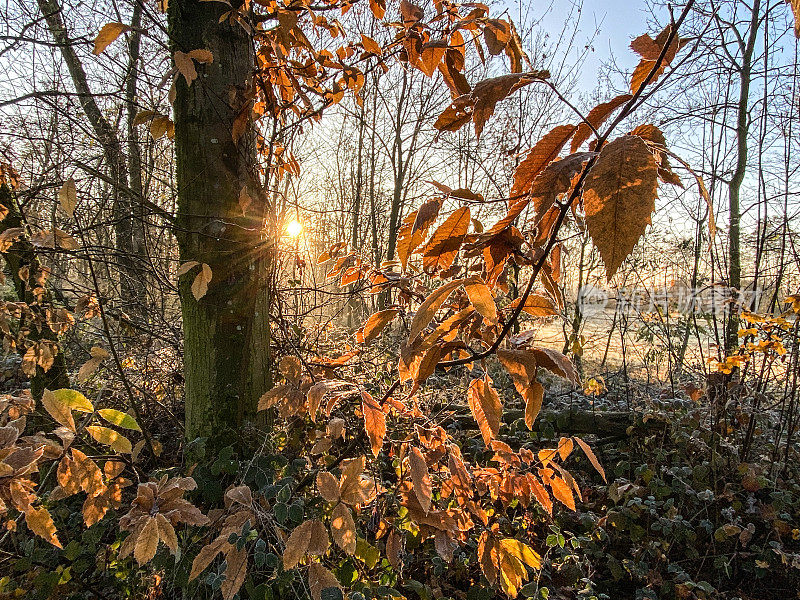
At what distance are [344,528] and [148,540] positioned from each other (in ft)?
1.50

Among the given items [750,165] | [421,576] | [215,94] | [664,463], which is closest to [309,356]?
[421,576]

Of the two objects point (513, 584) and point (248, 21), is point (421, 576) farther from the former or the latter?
point (248, 21)

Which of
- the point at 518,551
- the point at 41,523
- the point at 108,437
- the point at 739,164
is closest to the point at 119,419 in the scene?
the point at 108,437

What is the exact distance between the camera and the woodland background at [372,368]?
0.77m

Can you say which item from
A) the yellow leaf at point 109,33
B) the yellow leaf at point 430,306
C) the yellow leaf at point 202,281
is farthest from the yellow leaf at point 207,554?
the yellow leaf at point 109,33

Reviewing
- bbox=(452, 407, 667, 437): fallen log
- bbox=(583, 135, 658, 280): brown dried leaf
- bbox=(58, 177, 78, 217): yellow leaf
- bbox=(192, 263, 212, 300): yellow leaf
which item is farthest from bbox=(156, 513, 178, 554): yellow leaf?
bbox=(452, 407, 667, 437): fallen log

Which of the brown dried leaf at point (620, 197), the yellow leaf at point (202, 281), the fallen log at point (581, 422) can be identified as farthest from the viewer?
the fallen log at point (581, 422)

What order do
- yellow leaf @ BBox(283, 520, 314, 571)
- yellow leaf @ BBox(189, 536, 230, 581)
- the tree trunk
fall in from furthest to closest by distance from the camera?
the tree trunk < yellow leaf @ BBox(189, 536, 230, 581) < yellow leaf @ BBox(283, 520, 314, 571)

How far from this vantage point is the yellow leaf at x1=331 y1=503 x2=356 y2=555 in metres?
1.01

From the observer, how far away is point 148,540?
0.98 metres

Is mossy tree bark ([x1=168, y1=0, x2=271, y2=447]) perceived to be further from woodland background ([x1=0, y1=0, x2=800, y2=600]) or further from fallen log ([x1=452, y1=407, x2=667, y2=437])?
fallen log ([x1=452, y1=407, x2=667, y2=437])

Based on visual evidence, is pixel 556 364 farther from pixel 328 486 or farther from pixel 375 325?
pixel 328 486

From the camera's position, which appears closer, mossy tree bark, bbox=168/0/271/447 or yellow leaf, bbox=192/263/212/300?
yellow leaf, bbox=192/263/212/300

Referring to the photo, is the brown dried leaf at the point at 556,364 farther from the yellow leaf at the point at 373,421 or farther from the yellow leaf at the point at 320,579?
the yellow leaf at the point at 320,579
